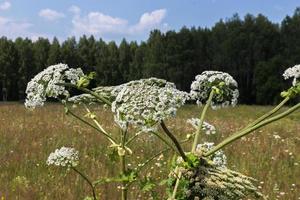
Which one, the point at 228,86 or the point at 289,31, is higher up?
the point at 289,31

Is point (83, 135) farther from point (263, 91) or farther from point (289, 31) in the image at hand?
point (289, 31)

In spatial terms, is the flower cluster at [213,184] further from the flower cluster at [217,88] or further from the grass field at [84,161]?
the grass field at [84,161]

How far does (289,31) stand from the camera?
102688 millimetres

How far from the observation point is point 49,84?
251 centimetres

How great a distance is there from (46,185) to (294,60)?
95735 millimetres

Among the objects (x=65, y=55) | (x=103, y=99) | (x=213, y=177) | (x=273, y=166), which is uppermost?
(x=65, y=55)

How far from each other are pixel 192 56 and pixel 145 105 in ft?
346

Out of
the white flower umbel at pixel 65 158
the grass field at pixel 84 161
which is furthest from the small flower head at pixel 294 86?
the grass field at pixel 84 161

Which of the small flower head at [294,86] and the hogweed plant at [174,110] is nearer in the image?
the hogweed plant at [174,110]

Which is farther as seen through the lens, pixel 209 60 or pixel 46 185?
pixel 209 60

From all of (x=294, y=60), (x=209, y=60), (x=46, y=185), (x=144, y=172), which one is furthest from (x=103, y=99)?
(x=209, y=60)

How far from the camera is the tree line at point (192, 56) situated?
10138 centimetres

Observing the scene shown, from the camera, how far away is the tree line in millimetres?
101375

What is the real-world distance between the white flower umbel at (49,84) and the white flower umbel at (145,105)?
390mm
